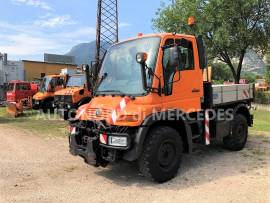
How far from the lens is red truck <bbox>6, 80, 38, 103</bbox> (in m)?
27.8

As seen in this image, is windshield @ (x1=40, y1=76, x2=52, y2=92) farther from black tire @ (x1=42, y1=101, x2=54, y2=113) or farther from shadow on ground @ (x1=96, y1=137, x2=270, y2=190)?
shadow on ground @ (x1=96, y1=137, x2=270, y2=190)

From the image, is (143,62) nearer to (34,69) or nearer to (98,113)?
(98,113)

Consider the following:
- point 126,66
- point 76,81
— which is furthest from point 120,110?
point 76,81


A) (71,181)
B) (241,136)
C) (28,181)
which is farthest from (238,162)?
(28,181)

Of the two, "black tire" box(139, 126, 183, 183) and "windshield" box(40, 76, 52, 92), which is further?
"windshield" box(40, 76, 52, 92)

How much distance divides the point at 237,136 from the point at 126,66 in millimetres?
3925

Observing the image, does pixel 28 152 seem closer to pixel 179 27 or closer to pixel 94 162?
pixel 94 162

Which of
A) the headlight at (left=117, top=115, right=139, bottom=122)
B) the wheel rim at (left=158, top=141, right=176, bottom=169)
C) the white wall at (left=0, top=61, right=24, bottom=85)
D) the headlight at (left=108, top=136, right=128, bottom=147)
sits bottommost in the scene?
the wheel rim at (left=158, top=141, right=176, bottom=169)

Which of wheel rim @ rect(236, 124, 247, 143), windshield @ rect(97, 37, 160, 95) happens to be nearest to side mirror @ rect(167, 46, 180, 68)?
windshield @ rect(97, 37, 160, 95)

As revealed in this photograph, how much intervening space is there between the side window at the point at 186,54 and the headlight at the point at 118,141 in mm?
2028

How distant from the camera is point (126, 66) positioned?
770 cm

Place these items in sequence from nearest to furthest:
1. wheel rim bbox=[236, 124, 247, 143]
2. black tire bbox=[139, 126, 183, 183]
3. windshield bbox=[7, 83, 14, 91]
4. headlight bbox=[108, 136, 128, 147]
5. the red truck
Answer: headlight bbox=[108, 136, 128, 147]
black tire bbox=[139, 126, 183, 183]
wheel rim bbox=[236, 124, 247, 143]
the red truck
windshield bbox=[7, 83, 14, 91]

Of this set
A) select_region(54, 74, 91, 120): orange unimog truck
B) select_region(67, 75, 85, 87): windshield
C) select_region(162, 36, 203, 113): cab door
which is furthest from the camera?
select_region(67, 75, 85, 87): windshield

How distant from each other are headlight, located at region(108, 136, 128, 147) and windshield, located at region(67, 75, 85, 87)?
13431 mm
